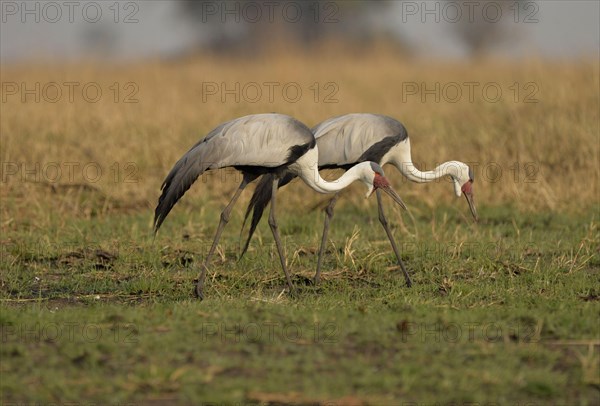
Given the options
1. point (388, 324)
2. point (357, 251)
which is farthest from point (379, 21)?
point (388, 324)

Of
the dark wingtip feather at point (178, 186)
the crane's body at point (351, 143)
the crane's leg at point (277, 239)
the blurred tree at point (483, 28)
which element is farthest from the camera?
the blurred tree at point (483, 28)

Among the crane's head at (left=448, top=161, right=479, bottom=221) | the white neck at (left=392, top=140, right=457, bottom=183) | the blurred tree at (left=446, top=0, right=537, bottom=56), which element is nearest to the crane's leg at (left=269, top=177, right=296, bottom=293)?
the white neck at (left=392, top=140, right=457, bottom=183)

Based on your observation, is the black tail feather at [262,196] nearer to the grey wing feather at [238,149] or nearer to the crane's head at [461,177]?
the grey wing feather at [238,149]

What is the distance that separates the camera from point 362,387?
420cm

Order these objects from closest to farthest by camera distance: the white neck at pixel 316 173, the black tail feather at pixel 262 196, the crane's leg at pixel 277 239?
the crane's leg at pixel 277 239
the white neck at pixel 316 173
the black tail feather at pixel 262 196

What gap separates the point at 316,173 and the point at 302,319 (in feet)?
5.27

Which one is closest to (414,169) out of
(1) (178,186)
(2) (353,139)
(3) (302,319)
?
(2) (353,139)

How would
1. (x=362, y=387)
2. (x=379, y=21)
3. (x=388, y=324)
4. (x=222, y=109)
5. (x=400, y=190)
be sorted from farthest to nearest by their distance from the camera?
(x=379, y=21) < (x=222, y=109) < (x=400, y=190) < (x=388, y=324) < (x=362, y=387)

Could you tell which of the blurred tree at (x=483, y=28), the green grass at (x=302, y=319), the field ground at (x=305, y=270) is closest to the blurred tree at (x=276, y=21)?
the blurred tree at (x=483, y=28)

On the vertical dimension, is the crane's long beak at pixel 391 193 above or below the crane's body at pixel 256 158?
below

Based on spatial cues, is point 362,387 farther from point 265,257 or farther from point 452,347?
point 265,257

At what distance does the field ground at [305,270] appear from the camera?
14.1 feet

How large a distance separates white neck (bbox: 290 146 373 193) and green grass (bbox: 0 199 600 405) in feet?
1.96

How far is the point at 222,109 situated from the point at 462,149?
3469 mm
